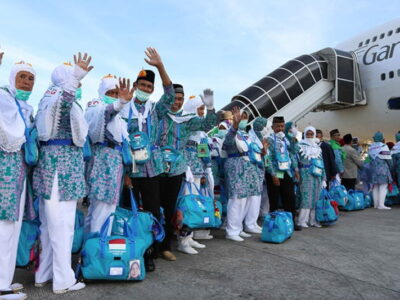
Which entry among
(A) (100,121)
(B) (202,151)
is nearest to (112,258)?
(A) (100,121)

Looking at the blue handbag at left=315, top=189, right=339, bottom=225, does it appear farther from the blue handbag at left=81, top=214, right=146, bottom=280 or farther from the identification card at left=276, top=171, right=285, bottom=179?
the blue handbag at left=81, top=214, right=146, bottom=280

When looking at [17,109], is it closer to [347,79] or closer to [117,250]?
[117,250]

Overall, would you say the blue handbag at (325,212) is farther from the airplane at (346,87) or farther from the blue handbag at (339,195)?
the airplane at (346,87)

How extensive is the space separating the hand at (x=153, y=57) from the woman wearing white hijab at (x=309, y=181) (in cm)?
340

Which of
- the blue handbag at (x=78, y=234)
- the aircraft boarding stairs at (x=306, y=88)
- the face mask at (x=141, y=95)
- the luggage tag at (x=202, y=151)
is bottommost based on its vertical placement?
the blue handbag at (x=78, y=234)

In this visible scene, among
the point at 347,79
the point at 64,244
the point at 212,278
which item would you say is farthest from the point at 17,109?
the point at 347,79

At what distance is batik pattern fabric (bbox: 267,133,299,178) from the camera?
5324 millimetres

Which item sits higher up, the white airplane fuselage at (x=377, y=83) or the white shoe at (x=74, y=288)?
the white airplane fuselage at (x=377, y=83)

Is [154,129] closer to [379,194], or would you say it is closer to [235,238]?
[235,238]

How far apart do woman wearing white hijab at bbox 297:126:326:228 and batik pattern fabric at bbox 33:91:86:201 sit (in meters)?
4.00

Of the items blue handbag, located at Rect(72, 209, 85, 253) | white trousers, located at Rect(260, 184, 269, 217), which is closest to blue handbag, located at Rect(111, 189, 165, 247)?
blue handbag, located at Rect(72, 209, 85, 253)

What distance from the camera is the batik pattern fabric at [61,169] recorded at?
8.61 feet

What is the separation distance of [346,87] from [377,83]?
1.36 metres

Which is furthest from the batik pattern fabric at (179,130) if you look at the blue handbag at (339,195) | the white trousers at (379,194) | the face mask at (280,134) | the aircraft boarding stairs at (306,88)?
the aircraft boarding stairs at (306,88)
